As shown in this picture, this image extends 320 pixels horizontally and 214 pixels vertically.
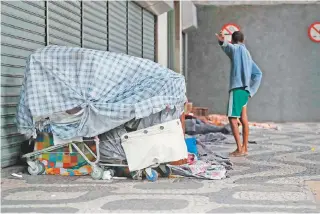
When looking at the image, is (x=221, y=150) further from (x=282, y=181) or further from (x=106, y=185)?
(x=106, y=185)

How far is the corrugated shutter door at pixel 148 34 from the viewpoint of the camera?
11930 mm

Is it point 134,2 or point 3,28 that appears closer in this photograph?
point 3,28

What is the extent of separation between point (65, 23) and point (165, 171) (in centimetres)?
288

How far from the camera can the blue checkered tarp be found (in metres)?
5.29

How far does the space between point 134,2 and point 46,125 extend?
6.06 m

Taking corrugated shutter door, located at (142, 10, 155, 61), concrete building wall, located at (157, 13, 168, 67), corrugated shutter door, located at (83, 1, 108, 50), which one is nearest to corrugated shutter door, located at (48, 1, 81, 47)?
corrugated shutter door, located at (83, 1, 108, 50)

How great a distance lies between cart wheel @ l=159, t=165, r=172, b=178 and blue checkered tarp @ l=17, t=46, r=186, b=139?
0.61 meters

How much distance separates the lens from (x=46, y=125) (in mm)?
5492

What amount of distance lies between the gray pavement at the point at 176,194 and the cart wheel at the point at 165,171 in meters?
0.16

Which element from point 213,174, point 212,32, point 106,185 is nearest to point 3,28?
point 106,185

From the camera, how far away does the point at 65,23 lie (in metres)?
7.40

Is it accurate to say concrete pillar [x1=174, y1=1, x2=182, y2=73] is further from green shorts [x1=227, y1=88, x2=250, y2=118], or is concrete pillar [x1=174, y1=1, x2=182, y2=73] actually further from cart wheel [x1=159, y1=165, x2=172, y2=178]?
cart wheel [x1=159, y1=165, x2=172, y2=178]

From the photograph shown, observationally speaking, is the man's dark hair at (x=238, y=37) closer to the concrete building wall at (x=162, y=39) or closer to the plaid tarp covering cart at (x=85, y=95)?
the plaid tarp covering cart at (x=85, y=95)

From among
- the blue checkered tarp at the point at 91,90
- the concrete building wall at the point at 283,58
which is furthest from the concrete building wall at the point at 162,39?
the blue checkered tarp at the point at 91,90
